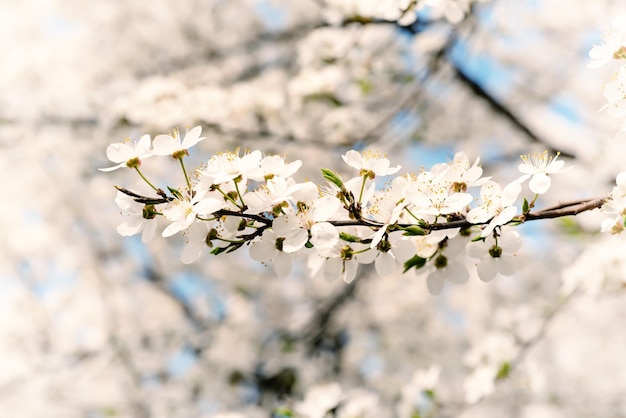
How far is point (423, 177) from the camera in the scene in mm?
1037

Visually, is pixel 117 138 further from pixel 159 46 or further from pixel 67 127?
pixel 159 46

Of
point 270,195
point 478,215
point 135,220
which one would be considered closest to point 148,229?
point 135,220

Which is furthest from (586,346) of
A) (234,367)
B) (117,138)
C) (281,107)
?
(117,138)

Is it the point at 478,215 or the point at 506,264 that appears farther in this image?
the point at 506,264

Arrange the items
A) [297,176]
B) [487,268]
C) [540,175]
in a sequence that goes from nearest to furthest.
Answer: [540,175] → [487,268] → [297,176]

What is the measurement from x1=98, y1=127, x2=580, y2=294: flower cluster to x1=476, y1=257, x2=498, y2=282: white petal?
0.01 meters

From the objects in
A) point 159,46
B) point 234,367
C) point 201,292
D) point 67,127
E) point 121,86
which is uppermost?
point 159,46

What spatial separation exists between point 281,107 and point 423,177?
363 centimetres

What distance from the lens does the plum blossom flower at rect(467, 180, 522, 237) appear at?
0.98 meters

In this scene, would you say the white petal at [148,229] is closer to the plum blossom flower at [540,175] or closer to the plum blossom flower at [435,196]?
the plum blossom flower at [435,196]

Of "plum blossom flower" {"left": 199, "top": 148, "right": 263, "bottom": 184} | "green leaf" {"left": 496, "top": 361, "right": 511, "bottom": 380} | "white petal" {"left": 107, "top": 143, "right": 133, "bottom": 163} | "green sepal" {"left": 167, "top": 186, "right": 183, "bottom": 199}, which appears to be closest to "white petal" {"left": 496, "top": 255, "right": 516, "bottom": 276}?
"plum blossom flower" {"left": 199, "top": 148, "right": 263, "bottom": 184}

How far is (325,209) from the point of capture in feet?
3.26

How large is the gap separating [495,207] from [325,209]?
1.03 feet

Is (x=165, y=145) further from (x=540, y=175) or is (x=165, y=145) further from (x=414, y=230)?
(x=540, y=175)
